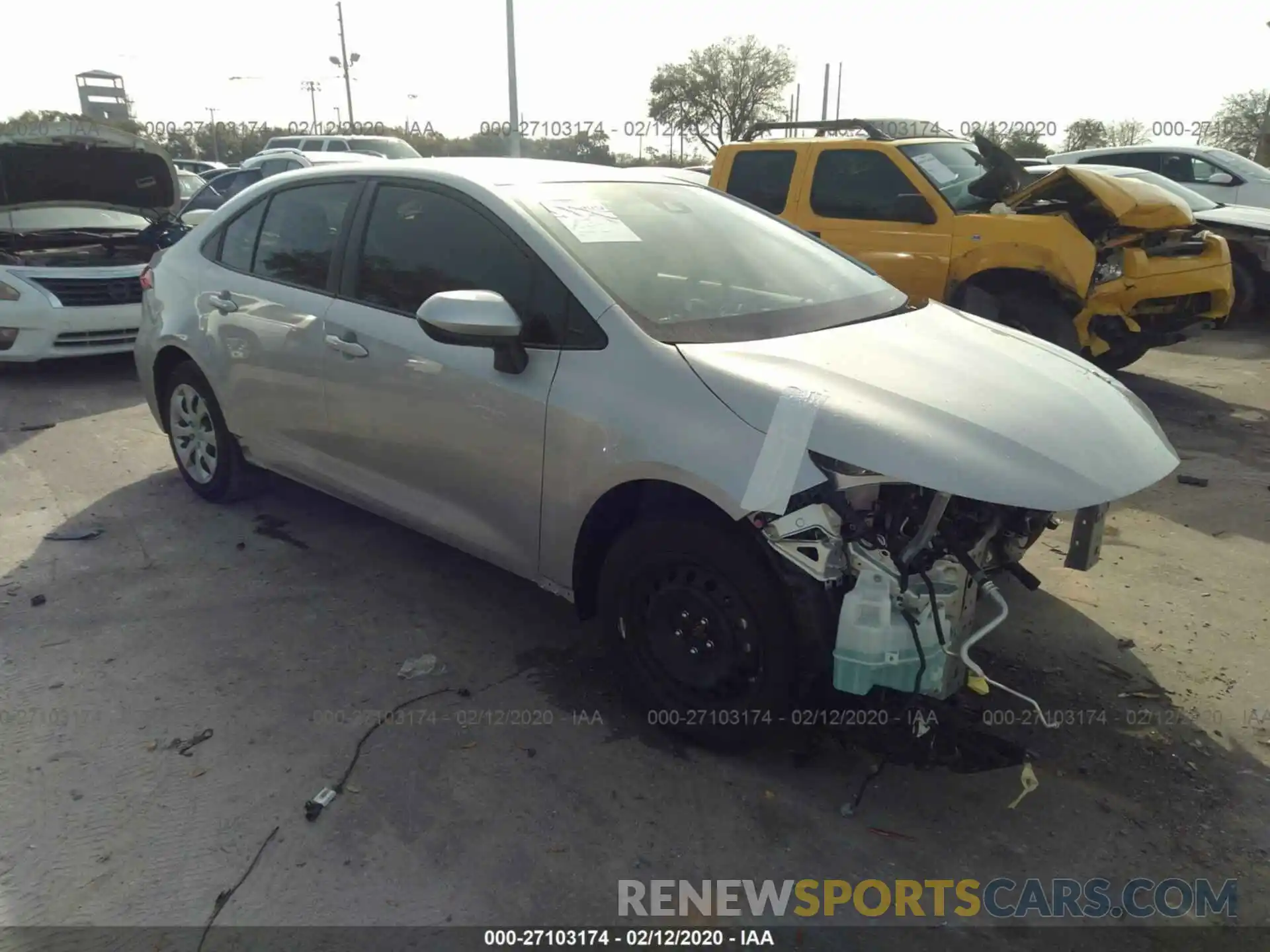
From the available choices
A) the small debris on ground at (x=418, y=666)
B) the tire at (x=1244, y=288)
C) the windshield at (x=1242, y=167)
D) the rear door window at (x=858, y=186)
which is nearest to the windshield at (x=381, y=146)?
the rear door window at (x=858, y=186)

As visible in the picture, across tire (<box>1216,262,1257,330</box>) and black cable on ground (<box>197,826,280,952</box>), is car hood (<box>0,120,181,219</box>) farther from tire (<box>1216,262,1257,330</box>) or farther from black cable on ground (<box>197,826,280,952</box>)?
tire (<box>1216,262,1257,330</box>)

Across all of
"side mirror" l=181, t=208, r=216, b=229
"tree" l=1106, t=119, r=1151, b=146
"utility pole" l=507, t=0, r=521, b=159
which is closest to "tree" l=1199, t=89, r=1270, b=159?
"tree" l=1106, t=119, r=1151, b=146

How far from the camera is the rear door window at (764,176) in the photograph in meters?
7.67

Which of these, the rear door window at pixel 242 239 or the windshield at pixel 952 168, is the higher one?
the windshield at pixel 952 168

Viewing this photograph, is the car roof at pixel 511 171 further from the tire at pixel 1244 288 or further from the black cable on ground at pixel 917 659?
the tire at pixel 1244 288

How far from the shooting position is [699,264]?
3.37 m

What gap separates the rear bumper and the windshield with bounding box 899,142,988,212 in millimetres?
1209

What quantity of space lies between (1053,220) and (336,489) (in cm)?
519

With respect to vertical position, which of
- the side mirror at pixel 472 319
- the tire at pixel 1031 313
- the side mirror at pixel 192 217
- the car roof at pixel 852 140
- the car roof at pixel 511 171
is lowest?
the tire at pixel 1031 313

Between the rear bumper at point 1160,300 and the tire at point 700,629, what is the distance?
Result: 5.00 meters

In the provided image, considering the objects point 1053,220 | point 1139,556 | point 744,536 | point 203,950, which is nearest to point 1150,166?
point 1053,220

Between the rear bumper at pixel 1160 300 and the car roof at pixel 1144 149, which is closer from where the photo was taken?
the rear bumper at pixel 1160 300

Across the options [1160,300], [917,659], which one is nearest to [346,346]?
[917,659]

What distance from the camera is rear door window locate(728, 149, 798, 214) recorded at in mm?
7670
